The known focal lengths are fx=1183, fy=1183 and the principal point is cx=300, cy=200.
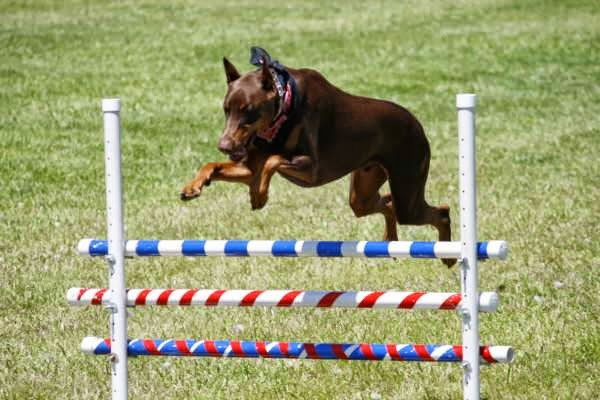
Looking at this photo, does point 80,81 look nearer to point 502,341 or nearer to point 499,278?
point 499,278

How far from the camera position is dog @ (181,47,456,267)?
219 inches

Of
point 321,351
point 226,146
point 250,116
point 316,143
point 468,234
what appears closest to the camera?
point 468,234

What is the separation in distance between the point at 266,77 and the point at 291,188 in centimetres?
700

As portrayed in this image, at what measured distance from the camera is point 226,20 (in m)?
24.7

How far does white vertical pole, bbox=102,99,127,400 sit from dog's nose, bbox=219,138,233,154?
1.55 feet

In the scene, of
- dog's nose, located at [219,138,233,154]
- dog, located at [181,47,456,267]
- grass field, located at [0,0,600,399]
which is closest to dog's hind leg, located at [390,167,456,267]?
dog, located at [181,47,456,267]

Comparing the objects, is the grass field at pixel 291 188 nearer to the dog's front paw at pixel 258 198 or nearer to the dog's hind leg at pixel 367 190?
the dog's hind leg at pixel 367 190

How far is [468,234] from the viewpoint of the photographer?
16.4 feet

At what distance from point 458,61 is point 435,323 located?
47.1ft

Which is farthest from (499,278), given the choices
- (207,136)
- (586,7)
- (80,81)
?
(586,7)

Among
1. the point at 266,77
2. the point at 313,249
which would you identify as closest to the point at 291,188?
the point at 266,77

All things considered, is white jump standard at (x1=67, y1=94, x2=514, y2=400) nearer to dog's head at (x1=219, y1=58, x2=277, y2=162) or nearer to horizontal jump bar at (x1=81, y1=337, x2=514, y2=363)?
horizontal jump bar at (x1=81, y1=337, x2=514, y2=363)

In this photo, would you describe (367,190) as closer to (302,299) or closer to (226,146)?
(226,146)

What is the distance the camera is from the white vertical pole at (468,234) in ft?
16.4
